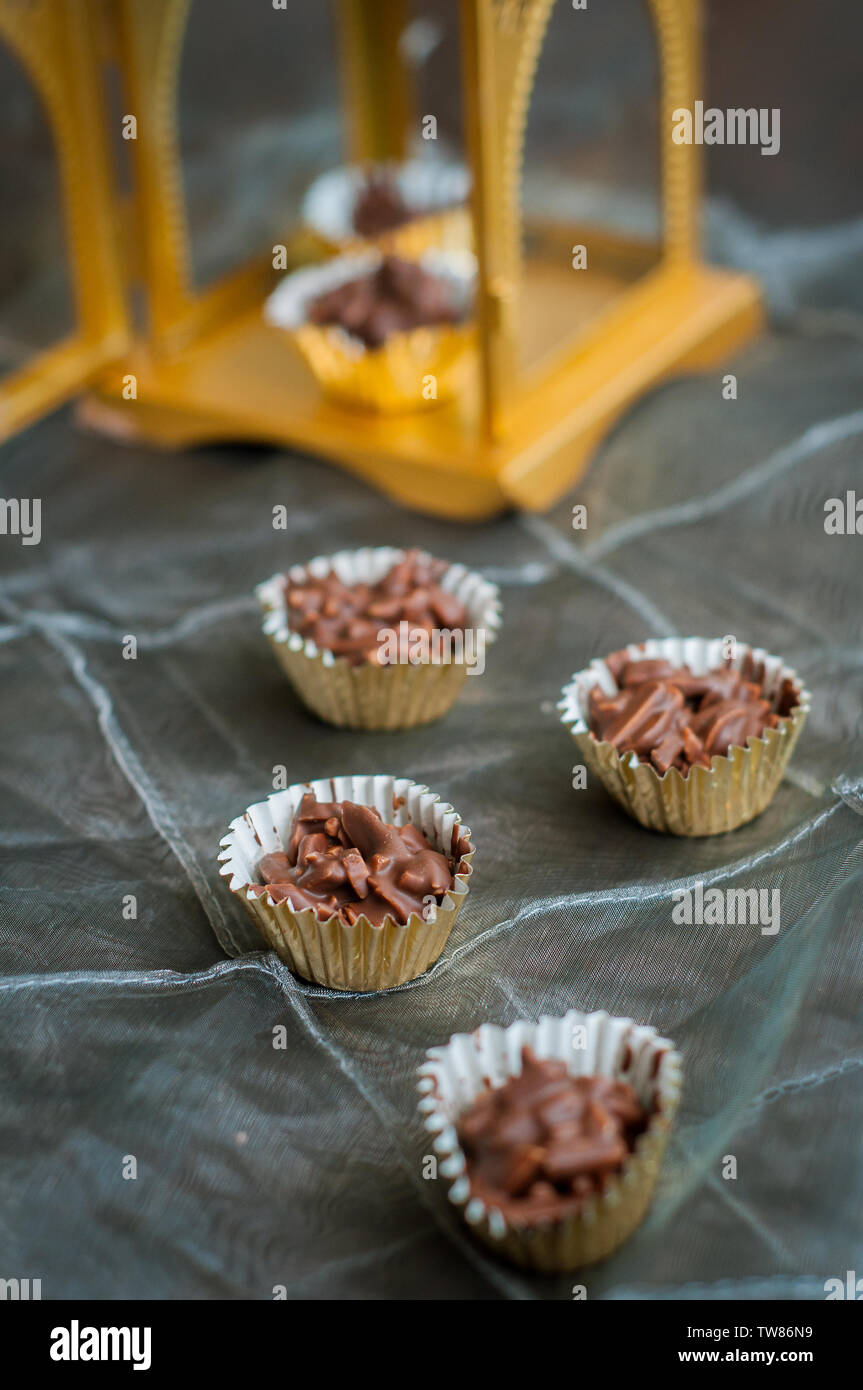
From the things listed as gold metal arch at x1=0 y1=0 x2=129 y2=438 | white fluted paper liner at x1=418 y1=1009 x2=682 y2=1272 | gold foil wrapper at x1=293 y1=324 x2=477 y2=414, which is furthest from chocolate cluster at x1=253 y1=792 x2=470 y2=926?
gold metal arch at x1=0 y1=0 x2=129 y2=438

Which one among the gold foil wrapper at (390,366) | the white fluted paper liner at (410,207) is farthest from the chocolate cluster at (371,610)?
the white fluted paper liner at (410,207)

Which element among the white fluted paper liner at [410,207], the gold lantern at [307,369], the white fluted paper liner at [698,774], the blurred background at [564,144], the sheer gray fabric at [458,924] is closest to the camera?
the sheer gray fabric at [458,924]

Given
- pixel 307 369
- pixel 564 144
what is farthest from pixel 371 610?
pixel 564 144

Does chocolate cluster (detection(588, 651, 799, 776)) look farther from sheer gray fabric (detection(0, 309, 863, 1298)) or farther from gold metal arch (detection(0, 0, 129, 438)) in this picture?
gold metal arch (detection(0, 0, 129, 438))

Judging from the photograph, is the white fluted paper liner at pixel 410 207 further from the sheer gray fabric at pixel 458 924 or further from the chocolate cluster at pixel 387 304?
the sheer gray fabric at pixel 458 924

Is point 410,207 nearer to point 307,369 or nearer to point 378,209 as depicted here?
point 378,209

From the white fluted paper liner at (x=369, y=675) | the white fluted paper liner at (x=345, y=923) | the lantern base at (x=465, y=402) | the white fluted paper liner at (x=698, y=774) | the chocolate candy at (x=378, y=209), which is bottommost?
the white fluted paper liner at (x=345, y=923)

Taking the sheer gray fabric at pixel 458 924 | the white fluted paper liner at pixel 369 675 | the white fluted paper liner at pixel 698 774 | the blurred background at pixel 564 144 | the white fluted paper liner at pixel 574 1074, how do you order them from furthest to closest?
the blurred background at pixel 564 144
the white fluted paper liner at pixel 369 675
the white fluted paper liner at pixel 698 774
the sheer gray fabric at pixel 458 924
the white fluted paper liner at pixel 574 1074

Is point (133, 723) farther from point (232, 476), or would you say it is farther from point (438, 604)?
point (232, 476)
